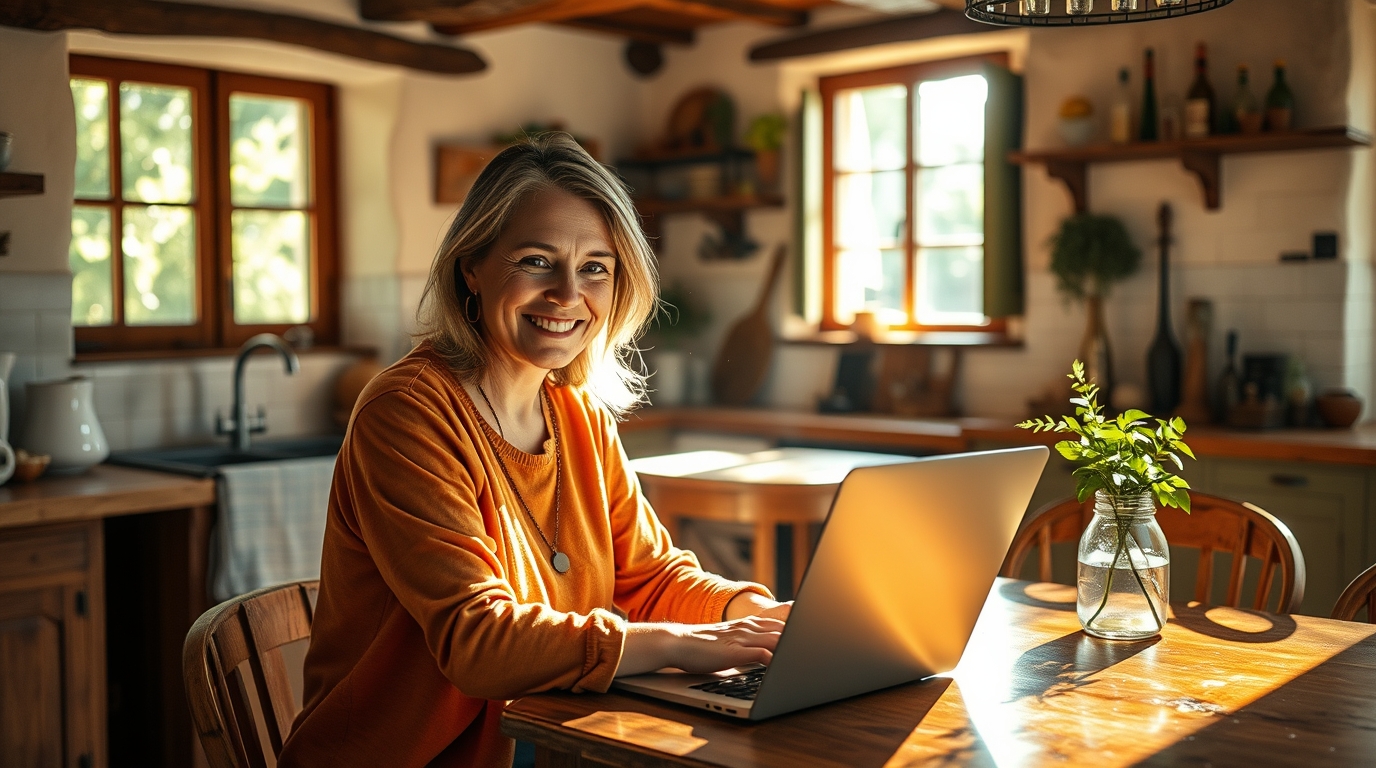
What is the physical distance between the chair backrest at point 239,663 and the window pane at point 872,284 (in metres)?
3.47

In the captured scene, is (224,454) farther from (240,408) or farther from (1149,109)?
(1149,109)

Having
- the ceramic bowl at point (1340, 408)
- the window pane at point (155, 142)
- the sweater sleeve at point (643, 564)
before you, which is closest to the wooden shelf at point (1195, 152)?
the ceramic bowl at point (1340, 408)

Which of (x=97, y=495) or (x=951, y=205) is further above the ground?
(x=951, y=205)

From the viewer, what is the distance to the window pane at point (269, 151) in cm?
446

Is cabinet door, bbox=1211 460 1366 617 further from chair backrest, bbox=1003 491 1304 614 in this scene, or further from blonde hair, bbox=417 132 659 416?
blonde hair, bbox=417 132 659 416

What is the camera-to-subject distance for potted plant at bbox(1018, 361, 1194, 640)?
170cm

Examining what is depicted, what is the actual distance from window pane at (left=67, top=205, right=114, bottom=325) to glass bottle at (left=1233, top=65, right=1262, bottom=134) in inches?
140

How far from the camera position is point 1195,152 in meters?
4.00

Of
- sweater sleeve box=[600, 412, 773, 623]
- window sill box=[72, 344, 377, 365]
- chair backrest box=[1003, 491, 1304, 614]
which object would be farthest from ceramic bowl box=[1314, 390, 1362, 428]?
window sill box=[72, 344, 377, 365]

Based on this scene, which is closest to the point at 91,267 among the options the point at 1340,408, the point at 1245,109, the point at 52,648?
the point at 52,648

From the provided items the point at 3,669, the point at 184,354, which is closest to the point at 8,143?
the point at 184,354

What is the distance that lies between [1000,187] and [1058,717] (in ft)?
11.1

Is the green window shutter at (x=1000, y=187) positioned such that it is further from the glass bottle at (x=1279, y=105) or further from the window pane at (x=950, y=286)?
the glass bottle at (x=1279, y=105)

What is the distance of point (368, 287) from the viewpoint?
475 cm
